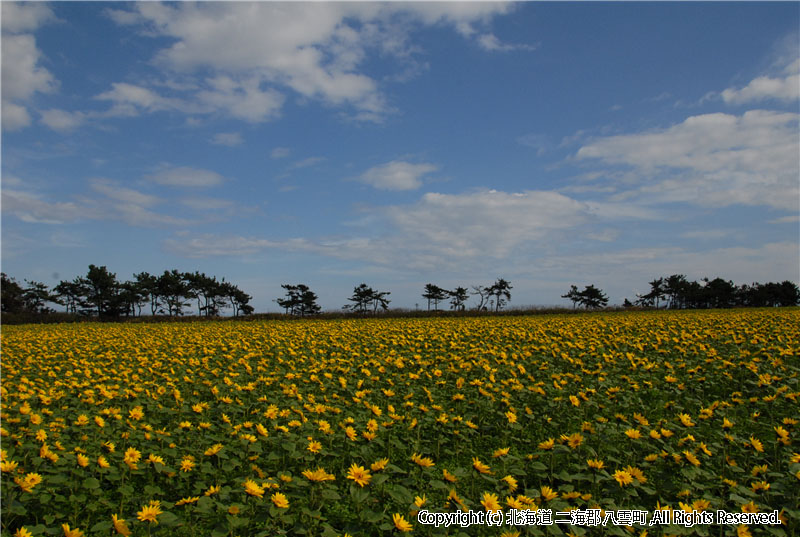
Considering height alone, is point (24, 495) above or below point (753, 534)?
above

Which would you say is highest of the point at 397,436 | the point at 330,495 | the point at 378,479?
the point at 378,479

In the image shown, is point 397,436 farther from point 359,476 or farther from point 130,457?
point 130,457

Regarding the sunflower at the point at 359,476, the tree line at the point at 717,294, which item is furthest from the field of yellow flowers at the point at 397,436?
the tree line at the point at 717,294

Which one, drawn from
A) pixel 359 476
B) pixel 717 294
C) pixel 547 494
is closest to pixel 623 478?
pixel 547 494

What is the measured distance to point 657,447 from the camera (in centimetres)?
480

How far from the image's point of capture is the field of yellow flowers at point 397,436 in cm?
350

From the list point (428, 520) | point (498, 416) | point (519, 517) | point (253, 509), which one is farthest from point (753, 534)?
point (253, 509)

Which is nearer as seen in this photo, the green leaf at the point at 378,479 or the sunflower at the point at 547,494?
the sunflower at the point at 547,494

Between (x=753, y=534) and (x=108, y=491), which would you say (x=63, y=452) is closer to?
(x=108, y=491)

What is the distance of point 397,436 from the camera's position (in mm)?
5508

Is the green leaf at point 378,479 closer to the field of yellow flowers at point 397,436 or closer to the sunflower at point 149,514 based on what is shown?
the field of yellow flowers at point 397,436

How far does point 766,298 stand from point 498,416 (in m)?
54.5

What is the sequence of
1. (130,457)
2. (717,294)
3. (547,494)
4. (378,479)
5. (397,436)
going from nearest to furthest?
(547,494) → (378,479) → (130,457) → (397,436) → (717,294)

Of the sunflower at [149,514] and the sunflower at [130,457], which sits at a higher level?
the sunflower at [130,457]
